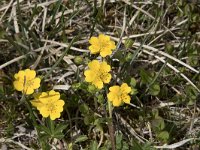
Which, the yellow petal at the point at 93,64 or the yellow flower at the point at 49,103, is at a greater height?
the yellow petal at the point at 93,64

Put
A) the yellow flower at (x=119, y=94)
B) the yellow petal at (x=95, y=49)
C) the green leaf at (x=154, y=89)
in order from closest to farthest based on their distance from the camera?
the yellow flower at (x=119, y=94)
the yellow petal at (x=95, y=49)
the green leaf at (x=154, y=89)

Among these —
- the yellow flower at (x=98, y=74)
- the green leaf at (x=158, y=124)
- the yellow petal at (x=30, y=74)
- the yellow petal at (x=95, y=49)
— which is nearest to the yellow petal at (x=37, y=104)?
the yellow petal at (x=30, y=74)

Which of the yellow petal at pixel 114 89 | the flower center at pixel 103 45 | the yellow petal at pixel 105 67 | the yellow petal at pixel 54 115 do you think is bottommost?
the yellow petal at pixel 54 115

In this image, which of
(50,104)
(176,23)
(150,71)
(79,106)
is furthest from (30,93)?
(176,23)

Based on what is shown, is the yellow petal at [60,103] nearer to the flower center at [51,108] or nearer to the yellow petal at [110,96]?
the flower center at [51,108]

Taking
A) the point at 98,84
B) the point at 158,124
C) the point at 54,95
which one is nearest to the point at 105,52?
the point at 98,84

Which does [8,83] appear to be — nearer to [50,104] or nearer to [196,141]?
[50,104]

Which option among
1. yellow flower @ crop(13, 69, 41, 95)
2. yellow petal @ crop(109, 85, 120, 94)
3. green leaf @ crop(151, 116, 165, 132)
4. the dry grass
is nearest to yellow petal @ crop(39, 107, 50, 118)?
yellow flower @ crop(13, 69, 41, 95)
